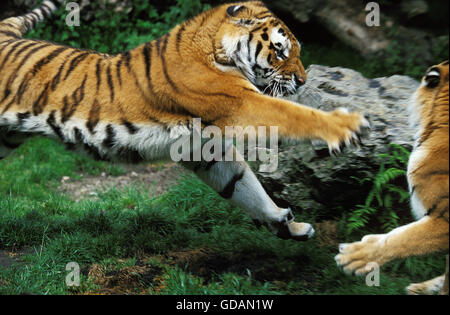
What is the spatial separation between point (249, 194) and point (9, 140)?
184 centimetres

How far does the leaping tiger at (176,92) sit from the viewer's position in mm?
3354

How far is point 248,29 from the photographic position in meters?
3.51

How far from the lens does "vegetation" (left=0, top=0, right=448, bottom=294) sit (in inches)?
131

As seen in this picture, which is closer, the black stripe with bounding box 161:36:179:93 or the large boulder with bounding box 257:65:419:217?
the black stripe with bounding box 161:36:179:93

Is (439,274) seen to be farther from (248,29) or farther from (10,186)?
(10,186)

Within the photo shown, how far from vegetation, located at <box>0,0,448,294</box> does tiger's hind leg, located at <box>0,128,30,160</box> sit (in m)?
0.59

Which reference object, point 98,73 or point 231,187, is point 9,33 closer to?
point 98,73

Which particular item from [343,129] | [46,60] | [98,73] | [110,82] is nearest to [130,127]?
[110,82]

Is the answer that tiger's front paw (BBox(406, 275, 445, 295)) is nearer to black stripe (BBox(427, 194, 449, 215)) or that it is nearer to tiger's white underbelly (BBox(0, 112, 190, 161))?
black stripe (BBox(427, 194, 449, 215))

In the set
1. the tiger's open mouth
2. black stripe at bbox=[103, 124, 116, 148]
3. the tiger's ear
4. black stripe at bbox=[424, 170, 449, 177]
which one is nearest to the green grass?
black stripe at bbox=[424, 170, 449, 177]

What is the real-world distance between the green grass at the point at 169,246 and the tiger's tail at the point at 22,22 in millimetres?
1459

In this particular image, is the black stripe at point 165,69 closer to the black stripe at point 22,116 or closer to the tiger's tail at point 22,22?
the black stripe at point 22,116
